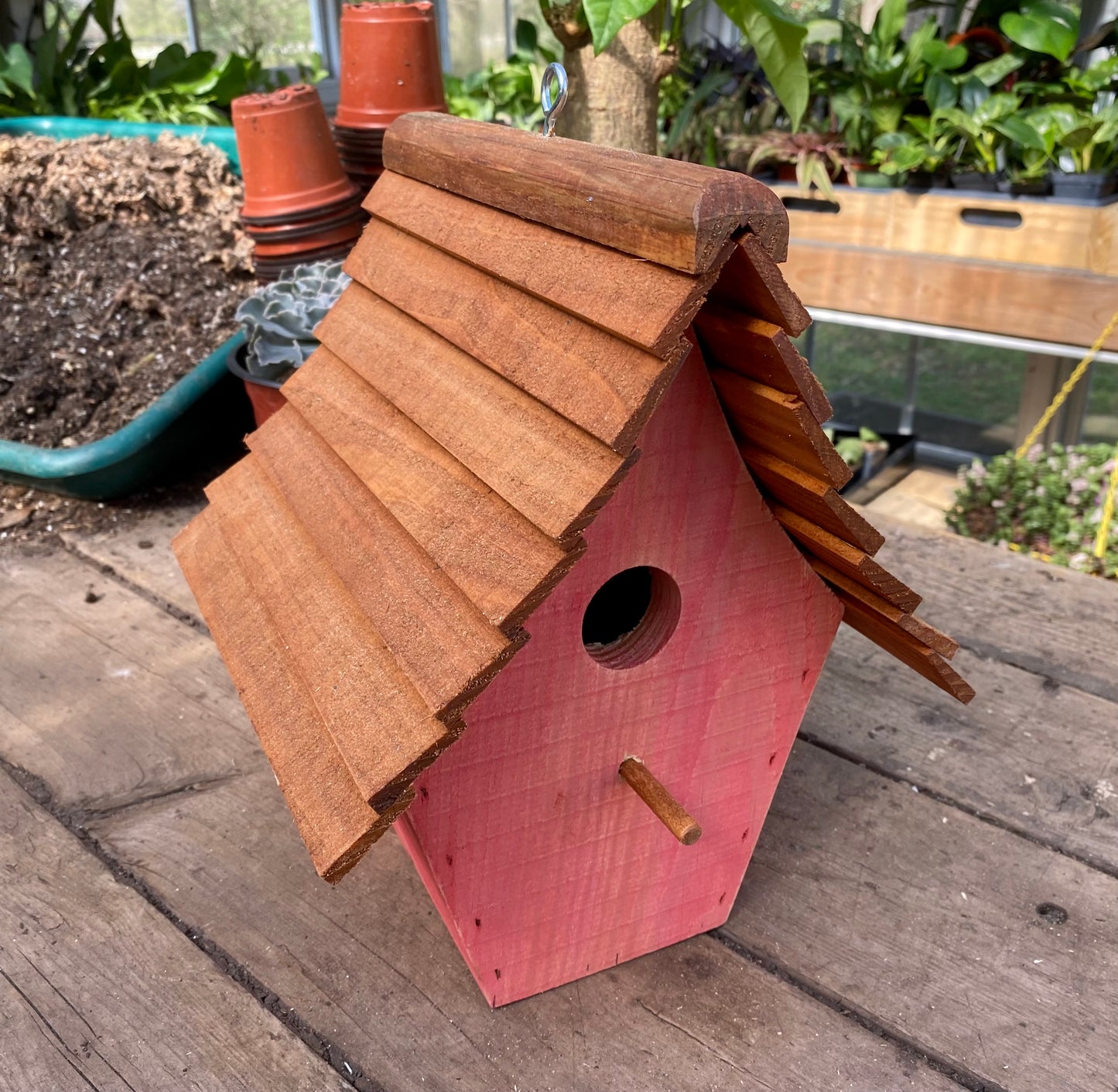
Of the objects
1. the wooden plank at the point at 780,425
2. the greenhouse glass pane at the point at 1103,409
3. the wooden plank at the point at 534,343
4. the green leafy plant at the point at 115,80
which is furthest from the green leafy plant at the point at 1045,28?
the green leafy plant at the point at 115,80

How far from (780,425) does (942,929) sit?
63cm

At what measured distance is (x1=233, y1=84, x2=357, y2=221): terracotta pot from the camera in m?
2.22

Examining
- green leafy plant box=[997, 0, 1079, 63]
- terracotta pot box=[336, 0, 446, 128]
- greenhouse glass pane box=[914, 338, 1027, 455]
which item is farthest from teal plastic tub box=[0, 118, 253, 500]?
greenhouse glass pane box=[914, 338, 1027, 455]

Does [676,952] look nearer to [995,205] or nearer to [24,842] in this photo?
[24,842]

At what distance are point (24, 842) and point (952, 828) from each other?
1.08 m

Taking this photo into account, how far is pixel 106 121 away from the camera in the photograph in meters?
3.22

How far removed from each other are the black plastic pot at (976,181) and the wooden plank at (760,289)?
1941 mm

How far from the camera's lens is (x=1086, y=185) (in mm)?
2271

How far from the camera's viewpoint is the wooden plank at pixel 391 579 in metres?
0.75

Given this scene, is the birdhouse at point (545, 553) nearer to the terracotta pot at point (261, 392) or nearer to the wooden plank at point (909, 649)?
the wooden plank at point (909, 649)

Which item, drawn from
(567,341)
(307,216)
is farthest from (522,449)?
(307,216)

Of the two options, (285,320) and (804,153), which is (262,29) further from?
(285,320)

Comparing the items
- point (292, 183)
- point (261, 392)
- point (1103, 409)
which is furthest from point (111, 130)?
point (1103, 409)

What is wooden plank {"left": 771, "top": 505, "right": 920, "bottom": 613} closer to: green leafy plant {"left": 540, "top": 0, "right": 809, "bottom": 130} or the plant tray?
green leafy plant {"left": 540, "top": 0, "right": 809, "bottom": 130}
